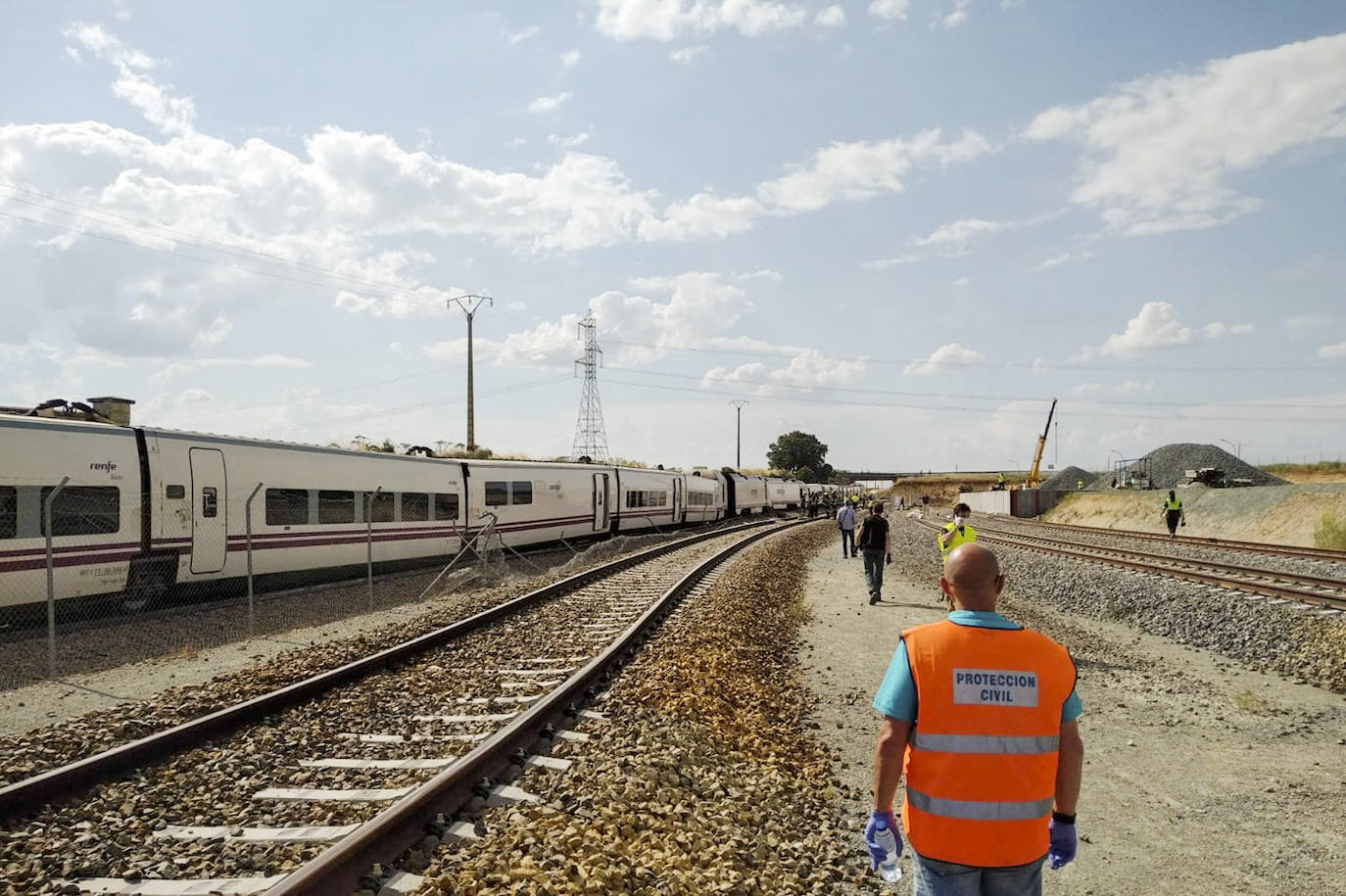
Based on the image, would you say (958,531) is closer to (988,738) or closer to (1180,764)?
(1180,764)

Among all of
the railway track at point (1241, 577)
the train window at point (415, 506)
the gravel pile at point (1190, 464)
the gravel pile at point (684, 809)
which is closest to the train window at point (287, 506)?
the train window at point (415, 506)

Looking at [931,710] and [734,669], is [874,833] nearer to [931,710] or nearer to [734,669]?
[931,710]

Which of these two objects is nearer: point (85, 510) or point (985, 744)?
point (985, 744)

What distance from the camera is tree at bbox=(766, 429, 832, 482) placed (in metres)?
152

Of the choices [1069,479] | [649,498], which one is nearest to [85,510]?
[649,498]

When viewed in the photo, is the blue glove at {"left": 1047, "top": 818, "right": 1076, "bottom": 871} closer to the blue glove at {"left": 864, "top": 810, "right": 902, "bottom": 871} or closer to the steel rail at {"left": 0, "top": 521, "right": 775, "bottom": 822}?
the blue glove at {"left": 864, "top": 810, "right": 902, "bottom": 871}

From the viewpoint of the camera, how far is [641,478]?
117 feet

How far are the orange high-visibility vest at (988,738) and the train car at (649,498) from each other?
99.1 feet

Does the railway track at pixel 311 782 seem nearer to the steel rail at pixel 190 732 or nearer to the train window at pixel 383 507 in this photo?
the steel rail at pixel 190 732

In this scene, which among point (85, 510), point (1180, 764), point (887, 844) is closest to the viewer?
point (887, 844)

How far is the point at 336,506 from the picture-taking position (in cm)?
1766

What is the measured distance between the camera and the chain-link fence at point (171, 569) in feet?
38.1

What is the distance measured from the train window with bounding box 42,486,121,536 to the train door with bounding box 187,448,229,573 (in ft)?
4.67

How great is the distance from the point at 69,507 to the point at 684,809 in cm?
1153
